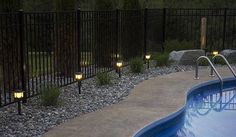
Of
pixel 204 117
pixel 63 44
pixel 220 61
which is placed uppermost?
pixel 63 44

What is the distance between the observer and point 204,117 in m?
7.59

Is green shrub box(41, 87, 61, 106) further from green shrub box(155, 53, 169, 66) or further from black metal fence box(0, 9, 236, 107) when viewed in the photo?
green shrub box(155, 53, 169, 66)

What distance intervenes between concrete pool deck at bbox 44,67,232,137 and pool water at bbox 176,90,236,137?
1.27 ft

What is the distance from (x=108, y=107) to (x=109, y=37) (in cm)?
379

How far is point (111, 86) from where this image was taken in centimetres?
859

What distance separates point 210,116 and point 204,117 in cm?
15

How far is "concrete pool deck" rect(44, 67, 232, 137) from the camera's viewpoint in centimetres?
539

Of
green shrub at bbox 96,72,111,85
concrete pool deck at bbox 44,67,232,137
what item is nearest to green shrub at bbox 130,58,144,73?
concrete pool deck at bbox 44,67,232,137

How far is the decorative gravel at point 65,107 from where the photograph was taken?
5.52 metres

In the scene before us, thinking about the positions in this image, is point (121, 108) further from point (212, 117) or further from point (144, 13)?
point (144, 13)

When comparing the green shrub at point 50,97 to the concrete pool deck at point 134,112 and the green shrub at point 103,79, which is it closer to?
the concrete pool deck at point 134,112

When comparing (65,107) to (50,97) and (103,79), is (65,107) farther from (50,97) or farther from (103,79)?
(103,79)

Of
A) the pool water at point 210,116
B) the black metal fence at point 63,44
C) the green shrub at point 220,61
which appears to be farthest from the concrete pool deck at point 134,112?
A: the green shrub at point 220,61

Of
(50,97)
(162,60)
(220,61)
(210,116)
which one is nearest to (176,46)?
(220,61)
